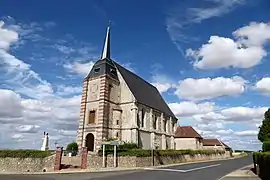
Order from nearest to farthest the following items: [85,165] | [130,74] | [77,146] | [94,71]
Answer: [85,165] < [77,146] < [94,71] < [130,74]

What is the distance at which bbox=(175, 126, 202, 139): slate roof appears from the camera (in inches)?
1929

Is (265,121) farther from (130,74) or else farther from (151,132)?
(130,74)

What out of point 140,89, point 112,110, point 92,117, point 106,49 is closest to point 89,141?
point 92,117

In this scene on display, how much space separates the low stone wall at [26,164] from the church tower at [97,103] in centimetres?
881

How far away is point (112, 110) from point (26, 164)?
13862 mm

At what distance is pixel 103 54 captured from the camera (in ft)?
134

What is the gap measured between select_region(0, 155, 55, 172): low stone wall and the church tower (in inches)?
347

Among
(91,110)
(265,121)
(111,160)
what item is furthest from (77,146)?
(265,121)

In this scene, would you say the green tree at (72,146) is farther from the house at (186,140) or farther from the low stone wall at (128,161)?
the house at (186,140)

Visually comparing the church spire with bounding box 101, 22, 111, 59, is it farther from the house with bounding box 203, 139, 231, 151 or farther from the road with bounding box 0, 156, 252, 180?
the house with bounding box 203, 139, 231, 151

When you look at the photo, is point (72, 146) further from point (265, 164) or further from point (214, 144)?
point (214, 144)

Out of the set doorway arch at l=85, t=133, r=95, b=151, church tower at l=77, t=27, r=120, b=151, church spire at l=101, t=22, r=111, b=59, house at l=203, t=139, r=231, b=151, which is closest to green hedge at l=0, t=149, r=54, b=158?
church tower at l=77, t=27, r=120, b=151

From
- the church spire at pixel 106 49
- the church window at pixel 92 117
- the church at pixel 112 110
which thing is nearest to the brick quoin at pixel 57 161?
the church at pixel 112 110

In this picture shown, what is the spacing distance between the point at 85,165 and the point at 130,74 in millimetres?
22026
